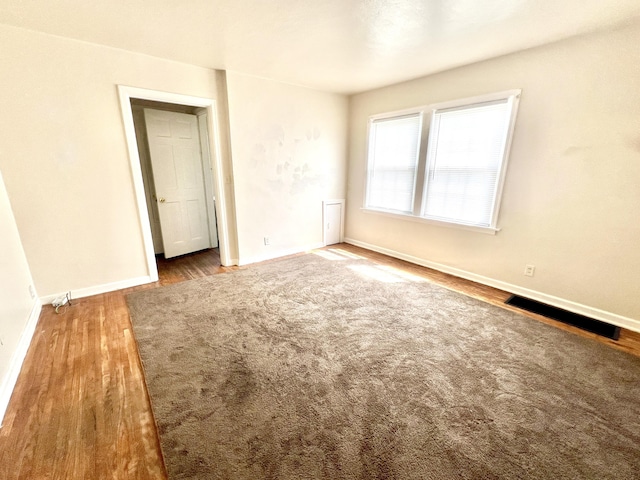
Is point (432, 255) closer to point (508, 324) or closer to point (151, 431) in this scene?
point (508, 324)

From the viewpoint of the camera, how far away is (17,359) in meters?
1.89

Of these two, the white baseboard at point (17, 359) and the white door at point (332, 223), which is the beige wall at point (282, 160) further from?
the white baseboard at point (17, 359)

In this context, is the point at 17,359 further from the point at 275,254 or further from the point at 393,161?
the point at 393,161

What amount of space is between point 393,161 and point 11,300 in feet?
14.2

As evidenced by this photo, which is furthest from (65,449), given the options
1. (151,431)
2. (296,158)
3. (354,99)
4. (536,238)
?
(354,99)

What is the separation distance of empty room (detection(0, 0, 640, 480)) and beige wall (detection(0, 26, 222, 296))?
0.06 feet

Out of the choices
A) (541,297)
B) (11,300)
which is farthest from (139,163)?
(541,297)

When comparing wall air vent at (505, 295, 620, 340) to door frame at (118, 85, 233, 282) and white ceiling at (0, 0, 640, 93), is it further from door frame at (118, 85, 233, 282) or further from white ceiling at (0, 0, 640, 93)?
door frame at (118, 85, 233, 282)

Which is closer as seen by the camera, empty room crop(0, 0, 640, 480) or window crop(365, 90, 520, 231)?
empty room crop(0, 0, 640, 480)

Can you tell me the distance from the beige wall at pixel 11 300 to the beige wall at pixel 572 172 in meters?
4.29

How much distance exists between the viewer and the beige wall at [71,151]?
2336mm

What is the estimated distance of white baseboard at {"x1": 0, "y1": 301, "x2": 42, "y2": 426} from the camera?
1.59 m

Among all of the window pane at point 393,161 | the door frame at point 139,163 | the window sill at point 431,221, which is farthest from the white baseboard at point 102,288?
the window pane at point 393,161

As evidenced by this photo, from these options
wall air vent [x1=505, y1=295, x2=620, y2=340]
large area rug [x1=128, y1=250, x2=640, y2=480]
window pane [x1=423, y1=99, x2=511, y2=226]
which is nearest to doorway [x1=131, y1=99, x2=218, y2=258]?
large area rug [x1=128, y1=250, x2=640, y2=480]
